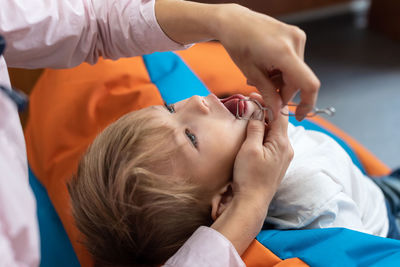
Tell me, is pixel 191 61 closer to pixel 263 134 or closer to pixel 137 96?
pixel 137 96

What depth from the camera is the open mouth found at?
91 cm

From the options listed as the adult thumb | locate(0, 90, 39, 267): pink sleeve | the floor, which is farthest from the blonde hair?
the floor

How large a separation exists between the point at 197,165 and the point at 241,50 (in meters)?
0.24

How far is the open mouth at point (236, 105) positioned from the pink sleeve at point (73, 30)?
15 cm

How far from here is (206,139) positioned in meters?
0.85

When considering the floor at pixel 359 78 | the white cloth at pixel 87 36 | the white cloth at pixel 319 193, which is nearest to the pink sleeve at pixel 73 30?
the white cloth at pixel 87 36

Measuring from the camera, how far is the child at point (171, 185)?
0.83 m

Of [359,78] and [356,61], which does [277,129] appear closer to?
[359,78]

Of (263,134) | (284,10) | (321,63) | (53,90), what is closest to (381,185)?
(263,134)

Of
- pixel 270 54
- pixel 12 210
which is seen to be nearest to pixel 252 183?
pixel 270 54

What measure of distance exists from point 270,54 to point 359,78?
1837 mm

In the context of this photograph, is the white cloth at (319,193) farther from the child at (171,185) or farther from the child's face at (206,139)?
the child's face at (206,139)

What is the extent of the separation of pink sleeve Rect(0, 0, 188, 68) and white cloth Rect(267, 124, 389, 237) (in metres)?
0.35

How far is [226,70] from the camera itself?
1.41 metres
